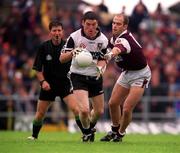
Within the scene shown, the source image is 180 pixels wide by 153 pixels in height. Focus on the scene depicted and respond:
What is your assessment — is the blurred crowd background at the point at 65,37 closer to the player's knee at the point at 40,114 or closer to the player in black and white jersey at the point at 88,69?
the player's knee at the point at 40,114

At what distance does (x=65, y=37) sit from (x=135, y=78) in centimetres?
1192

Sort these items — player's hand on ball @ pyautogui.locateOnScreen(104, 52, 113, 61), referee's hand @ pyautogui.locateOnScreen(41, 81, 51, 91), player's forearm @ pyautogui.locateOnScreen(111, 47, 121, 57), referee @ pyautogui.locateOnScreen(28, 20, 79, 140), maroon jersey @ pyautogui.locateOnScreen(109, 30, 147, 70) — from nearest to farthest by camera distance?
player's hand on ball @ pyautogui.locateOnScreen(104, 52, 113, 61) < player's forearm @ pyautogui.locateOnScreen(111, 47, 121, 57) < maroon jersey @ pyautogui.locateOnScreen(109, 30, 147, 70) < referee's hand @ pyautogui.locateOnScreen(41, 81, 51, 91) < referee @ pyautogui.locateOnScreen(28, 20, 79, 140)

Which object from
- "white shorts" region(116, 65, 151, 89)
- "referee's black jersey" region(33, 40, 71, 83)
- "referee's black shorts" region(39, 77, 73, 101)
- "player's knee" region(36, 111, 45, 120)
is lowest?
"player's knee" region(36, 111, 45, 120)

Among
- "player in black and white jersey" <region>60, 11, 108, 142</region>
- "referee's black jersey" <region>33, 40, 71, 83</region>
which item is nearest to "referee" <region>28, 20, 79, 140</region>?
"referee's black jersey" <region>33, 40, 71, 83</region>

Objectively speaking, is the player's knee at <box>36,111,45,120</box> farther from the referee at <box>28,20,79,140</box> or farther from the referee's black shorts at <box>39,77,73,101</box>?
the referee's black shorts at <box>39,77,73,101</box>

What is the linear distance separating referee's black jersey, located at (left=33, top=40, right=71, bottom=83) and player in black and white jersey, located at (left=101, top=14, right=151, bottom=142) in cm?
128

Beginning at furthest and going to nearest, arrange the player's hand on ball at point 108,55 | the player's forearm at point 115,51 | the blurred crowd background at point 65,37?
1. the blurred crowd background at point 65,37
2. the player's forearm at point 115,51
3. the player's hand on ball at point 108,55

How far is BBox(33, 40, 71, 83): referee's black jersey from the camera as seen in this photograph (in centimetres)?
1486

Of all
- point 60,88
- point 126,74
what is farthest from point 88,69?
point 60,88

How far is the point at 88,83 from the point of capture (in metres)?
14.2

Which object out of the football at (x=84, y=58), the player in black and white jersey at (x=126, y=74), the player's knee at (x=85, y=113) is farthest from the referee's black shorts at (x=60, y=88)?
the football at (x=84, y=58)

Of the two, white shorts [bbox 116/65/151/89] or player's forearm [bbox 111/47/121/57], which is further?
white shorts [bbox 116/65/151/89]

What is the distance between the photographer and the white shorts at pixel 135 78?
14133mm

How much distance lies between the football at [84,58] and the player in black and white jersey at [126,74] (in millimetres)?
525
